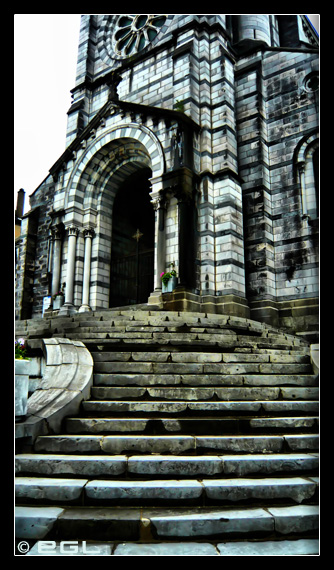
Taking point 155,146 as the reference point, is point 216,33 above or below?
above

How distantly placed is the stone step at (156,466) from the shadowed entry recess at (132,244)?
11.0 m

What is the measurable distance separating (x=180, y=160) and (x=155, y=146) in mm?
1409

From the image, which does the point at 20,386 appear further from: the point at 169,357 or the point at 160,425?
the point at 169,357

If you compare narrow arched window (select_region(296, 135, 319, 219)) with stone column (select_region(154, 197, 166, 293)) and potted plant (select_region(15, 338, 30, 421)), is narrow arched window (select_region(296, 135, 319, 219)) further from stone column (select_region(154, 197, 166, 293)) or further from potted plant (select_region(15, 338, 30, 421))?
potted plant (select_region(15, 338, 30, 421))

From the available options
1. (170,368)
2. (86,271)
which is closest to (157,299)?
(86,271)

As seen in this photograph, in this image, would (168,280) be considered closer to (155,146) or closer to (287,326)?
(287,326)

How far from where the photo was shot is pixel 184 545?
2752 mm

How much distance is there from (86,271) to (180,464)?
1123 cm

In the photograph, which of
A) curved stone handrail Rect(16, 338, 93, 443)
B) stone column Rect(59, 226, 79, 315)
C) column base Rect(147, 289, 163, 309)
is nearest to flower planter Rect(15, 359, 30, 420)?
curved stone handrail Rect(16, 338, 93, 443)

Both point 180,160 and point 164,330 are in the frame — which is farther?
point 180,160

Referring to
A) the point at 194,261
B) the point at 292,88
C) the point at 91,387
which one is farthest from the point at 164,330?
the point at 292,88

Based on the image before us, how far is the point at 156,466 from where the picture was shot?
3520mm
